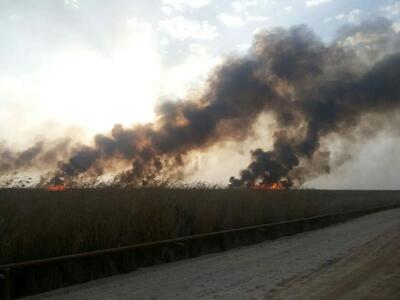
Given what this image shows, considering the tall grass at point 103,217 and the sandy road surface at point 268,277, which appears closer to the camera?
the sandy road surface at point 268,277

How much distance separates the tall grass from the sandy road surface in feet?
4.87

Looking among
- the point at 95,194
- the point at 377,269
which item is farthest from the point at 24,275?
the point at 377,269

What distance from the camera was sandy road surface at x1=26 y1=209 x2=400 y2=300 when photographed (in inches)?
405

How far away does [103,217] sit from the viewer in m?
15.0

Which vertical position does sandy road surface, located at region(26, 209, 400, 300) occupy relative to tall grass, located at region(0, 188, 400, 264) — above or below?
below

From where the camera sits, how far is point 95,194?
17.3 metres

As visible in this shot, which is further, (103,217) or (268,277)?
(103,217)

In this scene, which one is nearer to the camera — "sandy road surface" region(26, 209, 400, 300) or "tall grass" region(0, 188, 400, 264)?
"sandy road surface" region(26, 209, 400, 300)

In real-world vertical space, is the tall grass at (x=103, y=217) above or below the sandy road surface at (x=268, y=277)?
above

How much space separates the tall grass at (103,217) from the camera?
12.6 meters

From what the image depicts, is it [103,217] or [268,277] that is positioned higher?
[103,217]

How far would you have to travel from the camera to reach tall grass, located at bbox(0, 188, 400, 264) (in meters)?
12.6

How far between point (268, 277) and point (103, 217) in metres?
5.54

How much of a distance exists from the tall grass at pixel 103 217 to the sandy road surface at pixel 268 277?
A: 1.48 m
